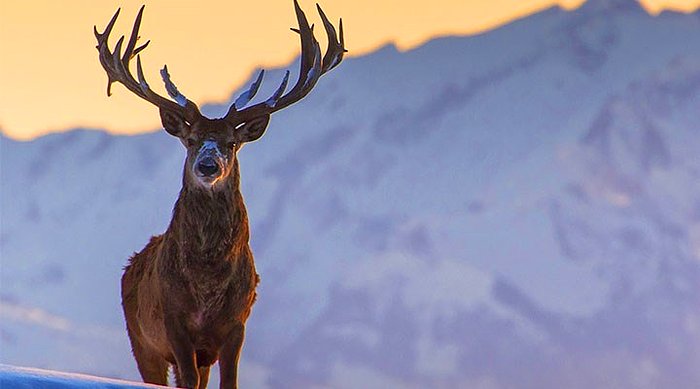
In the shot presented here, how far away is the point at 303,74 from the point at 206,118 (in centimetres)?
103

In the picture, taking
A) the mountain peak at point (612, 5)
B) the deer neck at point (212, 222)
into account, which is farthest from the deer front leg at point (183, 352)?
the mountain peak at point (612, 5)

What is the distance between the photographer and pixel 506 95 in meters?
73.2

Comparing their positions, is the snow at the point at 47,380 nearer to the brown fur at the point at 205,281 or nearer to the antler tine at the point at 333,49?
the brown fur at the point at 205,281

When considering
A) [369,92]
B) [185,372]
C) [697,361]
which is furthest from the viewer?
[369,92]

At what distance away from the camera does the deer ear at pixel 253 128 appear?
14.4 metres

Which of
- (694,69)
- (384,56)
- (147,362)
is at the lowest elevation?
(694,69)

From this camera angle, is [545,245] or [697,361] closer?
[697,361]

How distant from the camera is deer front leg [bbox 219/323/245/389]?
14.0 meters

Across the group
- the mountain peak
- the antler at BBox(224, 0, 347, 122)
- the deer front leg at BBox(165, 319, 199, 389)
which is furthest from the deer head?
the mountain peak

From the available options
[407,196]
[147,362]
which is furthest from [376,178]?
[147,362]

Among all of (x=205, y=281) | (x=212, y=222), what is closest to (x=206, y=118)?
(x=212, y=222)

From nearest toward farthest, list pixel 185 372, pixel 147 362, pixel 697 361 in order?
1. pixel 185 372
2. pixel 147 362
3. pixel 697 361

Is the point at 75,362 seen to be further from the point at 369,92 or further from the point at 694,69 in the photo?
the point at 694,69

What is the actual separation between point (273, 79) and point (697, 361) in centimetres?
1634
